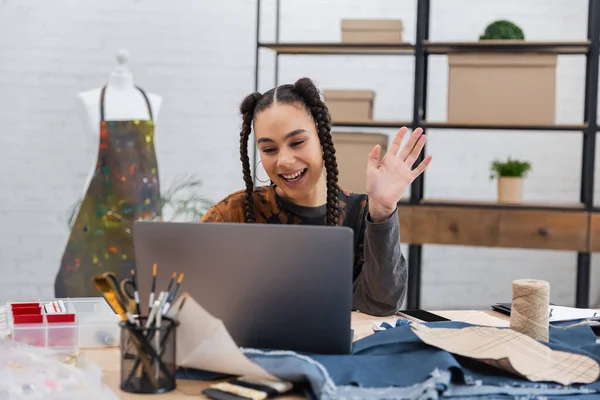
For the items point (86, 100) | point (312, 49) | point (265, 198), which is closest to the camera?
point (265, 198)

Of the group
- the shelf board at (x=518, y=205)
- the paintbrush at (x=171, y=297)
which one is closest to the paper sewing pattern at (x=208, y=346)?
the paintbrush at (x=171, y=297)

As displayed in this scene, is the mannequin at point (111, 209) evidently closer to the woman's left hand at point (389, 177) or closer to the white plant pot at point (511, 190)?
the woman's left hand at point (389, 177)

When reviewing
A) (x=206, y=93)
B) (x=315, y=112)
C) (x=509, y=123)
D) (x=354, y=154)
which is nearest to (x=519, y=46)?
(x=509, y=123)

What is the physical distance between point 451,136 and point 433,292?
925 millimetres

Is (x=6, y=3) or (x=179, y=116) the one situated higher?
(x=6, y=3)

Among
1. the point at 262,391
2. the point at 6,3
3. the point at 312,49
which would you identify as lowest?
the point at 262,391

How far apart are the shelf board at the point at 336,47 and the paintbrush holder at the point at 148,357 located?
2564 mm

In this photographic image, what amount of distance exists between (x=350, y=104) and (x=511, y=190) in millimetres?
837

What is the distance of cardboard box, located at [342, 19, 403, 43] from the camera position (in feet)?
11.3

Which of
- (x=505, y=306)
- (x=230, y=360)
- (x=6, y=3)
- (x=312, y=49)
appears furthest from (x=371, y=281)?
(x=6, y=3)

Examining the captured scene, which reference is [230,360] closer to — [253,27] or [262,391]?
[262,391]

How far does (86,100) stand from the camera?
9.57 feet

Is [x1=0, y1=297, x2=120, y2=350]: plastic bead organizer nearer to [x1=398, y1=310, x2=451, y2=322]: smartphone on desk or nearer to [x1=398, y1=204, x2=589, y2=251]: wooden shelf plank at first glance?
[x1=398, y1=310, x2=451, y2=322]: smartphone on desk

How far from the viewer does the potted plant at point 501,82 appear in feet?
10.7
